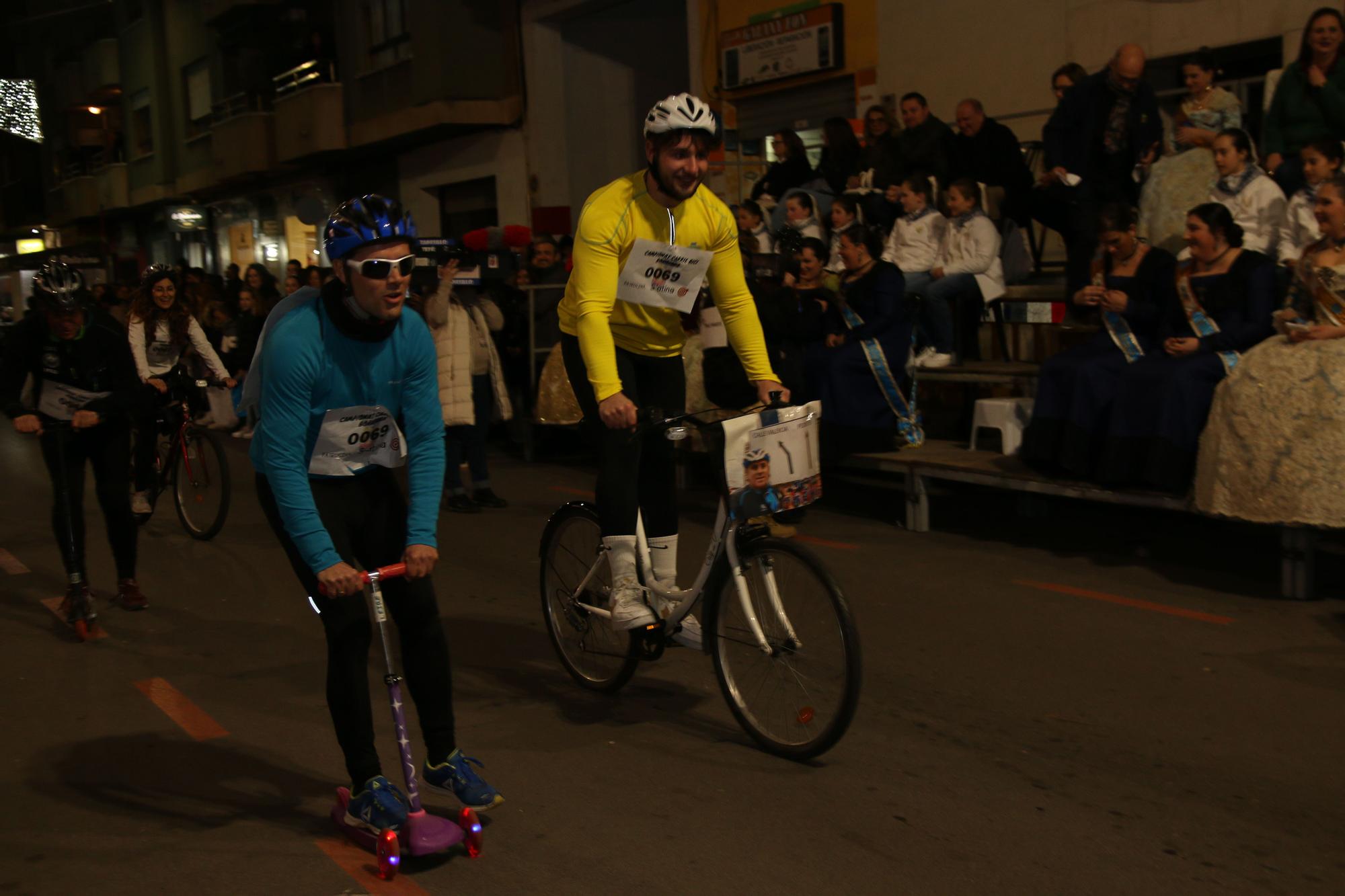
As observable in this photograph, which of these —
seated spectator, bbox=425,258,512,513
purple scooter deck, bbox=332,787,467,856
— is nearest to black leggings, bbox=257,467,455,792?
purple scooter deck, bbox=332,787,467,856

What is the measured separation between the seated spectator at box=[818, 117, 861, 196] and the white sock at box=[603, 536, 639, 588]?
28.8 feet

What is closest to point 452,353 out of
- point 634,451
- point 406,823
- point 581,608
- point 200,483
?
point 200,483

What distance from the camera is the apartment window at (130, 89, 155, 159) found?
39.9 m

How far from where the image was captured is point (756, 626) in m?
4.74

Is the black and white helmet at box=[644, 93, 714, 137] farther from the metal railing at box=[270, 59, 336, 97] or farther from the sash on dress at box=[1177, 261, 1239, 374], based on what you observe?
the metal railing at box=[270, 59, 336, 97]

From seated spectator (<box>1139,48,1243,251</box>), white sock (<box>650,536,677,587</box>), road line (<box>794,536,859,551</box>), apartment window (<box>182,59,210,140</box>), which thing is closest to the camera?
white sock (<box>650,536,677,587</box>)

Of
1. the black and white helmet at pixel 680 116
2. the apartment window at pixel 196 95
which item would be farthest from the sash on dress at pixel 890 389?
the apartment window at pixel 196 95

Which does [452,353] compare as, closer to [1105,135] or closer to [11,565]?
[11,565]

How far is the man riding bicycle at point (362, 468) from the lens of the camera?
392 centimetres

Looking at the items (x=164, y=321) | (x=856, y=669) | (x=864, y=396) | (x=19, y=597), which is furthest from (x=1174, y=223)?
(x=19, y=597)

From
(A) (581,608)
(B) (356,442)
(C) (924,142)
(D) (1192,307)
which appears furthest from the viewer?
(C) (924,142)

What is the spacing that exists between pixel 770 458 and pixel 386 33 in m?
23.4

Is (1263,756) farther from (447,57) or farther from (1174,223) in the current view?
(447,57)

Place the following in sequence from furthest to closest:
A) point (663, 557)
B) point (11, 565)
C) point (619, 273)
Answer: point (11, 565) < point (663, 557) < point (619, 273)
